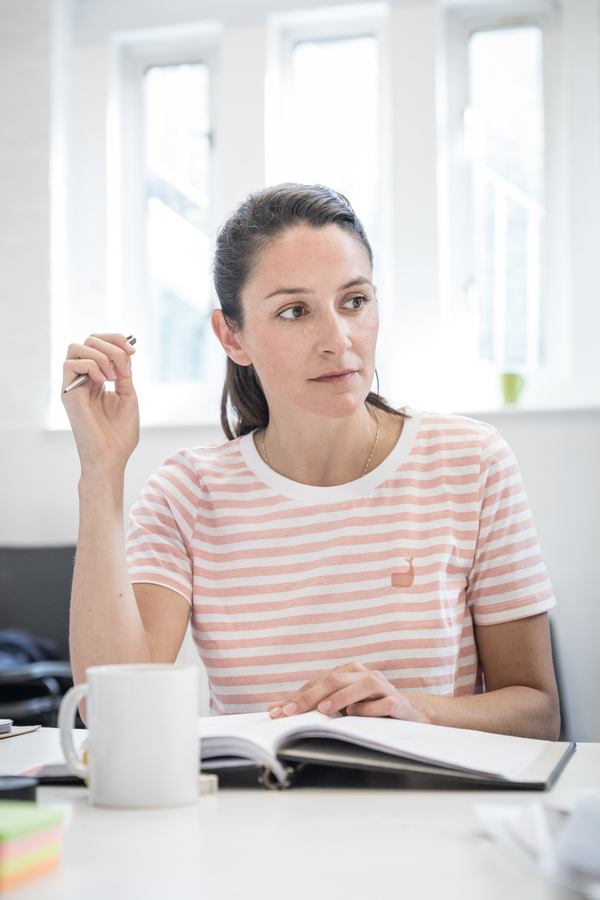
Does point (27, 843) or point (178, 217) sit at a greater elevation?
point (178, 217)

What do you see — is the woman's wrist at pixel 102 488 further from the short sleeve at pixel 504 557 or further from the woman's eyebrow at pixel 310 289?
the short sleeve at pixel 504 557

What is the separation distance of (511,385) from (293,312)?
1756mm

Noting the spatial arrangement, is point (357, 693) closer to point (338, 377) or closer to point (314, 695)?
point (314, 695)

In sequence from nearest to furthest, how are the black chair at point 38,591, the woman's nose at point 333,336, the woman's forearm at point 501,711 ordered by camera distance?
the woman's forearm at point 501,711, the woman's nose at point 333,336, the black chair at point 38,591

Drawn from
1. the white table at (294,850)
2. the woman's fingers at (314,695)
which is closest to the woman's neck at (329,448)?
the woman's fingers at (314,695)

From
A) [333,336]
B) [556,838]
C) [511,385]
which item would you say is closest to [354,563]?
[333,336]

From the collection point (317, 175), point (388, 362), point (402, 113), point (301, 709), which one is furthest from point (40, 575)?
point (301, 709)

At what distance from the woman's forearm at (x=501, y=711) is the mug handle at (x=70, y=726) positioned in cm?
37

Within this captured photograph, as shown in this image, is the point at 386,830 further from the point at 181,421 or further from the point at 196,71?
the point at 196,71

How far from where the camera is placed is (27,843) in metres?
0.48

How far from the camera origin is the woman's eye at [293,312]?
1.27 metres

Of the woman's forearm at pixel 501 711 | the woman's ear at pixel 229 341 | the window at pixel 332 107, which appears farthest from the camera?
the window at pixel 332 107

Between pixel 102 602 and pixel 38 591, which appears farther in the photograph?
pixel 38 591

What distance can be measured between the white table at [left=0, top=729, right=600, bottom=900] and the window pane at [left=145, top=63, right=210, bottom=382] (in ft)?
9.08
